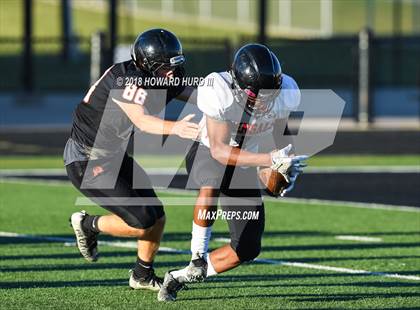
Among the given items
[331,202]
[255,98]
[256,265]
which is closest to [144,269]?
[256,265]

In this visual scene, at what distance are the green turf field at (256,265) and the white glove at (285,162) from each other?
1032 millimetres

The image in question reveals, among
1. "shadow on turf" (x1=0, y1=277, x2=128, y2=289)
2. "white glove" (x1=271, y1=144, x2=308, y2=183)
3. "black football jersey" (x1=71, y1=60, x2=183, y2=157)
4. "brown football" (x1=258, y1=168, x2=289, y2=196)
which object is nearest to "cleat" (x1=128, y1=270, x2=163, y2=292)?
"shadow on turf" (x1=0, y1=277, x2=128, y2=289)

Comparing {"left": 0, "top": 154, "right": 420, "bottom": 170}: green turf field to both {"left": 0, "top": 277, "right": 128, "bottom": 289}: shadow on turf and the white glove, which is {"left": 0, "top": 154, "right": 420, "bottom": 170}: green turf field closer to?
{"left": 0, "top": 277, "right": 128, "bottom": 289}: shadow on turf

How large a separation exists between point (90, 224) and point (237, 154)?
1596 millimetres

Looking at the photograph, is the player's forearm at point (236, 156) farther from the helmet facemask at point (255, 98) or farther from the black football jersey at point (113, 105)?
the black football jersey at point (113, 105)

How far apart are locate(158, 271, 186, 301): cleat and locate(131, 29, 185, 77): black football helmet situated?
1455 mm

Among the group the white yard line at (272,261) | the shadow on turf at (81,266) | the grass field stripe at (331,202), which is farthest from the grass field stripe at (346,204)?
the shadow on turf at (81,266)

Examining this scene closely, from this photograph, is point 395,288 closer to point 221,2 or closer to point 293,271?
point 293,271

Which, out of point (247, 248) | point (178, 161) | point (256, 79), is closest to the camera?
point (256, 79)

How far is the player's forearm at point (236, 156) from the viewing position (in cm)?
745

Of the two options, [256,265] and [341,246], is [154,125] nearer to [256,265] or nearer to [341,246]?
[256,265]

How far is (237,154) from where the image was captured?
7512 millimetres

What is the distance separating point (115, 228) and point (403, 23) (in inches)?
1309

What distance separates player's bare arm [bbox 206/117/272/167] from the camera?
295 inches
